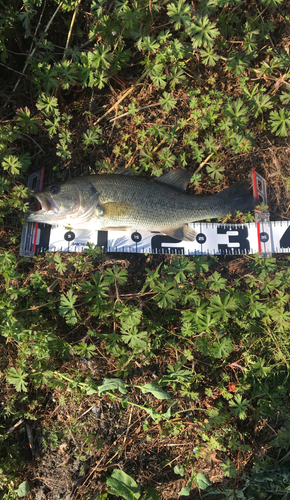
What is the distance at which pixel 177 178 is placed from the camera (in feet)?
14.1

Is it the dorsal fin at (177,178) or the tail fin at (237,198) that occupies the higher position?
the dorsal fin at (177,178)

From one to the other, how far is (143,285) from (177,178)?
1577 millimetres

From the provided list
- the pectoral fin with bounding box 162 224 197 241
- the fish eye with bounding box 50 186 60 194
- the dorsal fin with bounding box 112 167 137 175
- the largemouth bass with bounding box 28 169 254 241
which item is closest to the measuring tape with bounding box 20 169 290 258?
the pectoral fin with bounding box 162 224 197 241

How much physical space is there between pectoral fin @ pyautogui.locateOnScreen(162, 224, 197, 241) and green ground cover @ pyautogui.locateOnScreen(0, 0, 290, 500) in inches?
14.8

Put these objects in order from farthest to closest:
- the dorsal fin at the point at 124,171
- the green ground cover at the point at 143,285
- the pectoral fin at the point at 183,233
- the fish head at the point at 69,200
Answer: the pectoral fin at the point at 183,233
the dorsal fin at the point at 124,171
the fish head at the point at 69,200
the green ground cover at the point at 143,285

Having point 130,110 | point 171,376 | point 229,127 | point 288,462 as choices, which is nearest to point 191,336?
point 171,376

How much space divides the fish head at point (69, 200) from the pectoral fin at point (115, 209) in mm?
109

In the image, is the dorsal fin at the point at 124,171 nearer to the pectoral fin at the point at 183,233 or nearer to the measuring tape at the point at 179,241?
the measuring tape at the point at 179,241

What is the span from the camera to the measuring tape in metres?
4.19

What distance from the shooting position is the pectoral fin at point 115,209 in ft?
12.9

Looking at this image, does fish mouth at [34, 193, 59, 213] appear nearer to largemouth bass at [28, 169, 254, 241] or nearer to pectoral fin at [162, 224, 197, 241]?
largemouth bass at [28, 169, 254, 241]

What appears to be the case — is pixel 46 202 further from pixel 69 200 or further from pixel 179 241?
pixel 179 241

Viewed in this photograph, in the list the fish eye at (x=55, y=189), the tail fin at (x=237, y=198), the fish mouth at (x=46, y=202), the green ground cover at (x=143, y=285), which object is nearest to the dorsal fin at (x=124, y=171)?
the green ground cover at (x=143, y=285)

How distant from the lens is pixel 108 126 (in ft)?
14.5
